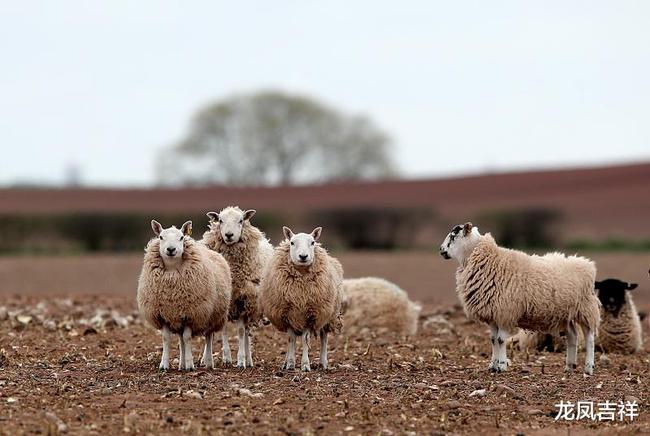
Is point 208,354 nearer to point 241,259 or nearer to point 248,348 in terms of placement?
point 248,348

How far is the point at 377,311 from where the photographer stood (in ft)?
57.3

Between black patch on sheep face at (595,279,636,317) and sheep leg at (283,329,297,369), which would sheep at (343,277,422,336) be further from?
sheep leg at (283,329,297,369)

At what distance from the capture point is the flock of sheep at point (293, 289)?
12.7 m

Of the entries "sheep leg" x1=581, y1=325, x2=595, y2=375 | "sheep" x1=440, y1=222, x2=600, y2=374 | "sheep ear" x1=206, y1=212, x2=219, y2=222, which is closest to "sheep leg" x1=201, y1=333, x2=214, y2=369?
"sheep ear" x1=206, y1=212, x2=219, y2=222

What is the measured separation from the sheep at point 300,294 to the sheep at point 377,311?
4176 millimetres

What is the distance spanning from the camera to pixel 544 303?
13.2 m

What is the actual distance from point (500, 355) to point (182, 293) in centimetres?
397

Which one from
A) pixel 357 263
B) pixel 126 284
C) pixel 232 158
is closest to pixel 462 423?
pixel 126 284

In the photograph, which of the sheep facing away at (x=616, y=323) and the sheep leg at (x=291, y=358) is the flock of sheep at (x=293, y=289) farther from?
the sheep facing away at (x=616, y=323)

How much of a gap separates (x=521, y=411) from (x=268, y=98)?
2120 inches

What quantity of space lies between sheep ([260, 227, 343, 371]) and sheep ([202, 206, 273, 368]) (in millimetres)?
509

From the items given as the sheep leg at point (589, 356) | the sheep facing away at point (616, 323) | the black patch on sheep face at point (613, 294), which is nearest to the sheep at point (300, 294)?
the sheep leg at point (589, 356)

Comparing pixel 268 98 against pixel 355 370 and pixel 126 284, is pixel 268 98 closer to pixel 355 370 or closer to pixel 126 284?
pixel 126 284

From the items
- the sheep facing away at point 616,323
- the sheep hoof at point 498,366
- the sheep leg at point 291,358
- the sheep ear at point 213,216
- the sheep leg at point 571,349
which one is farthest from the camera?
the sheep facing away at point 616,323
